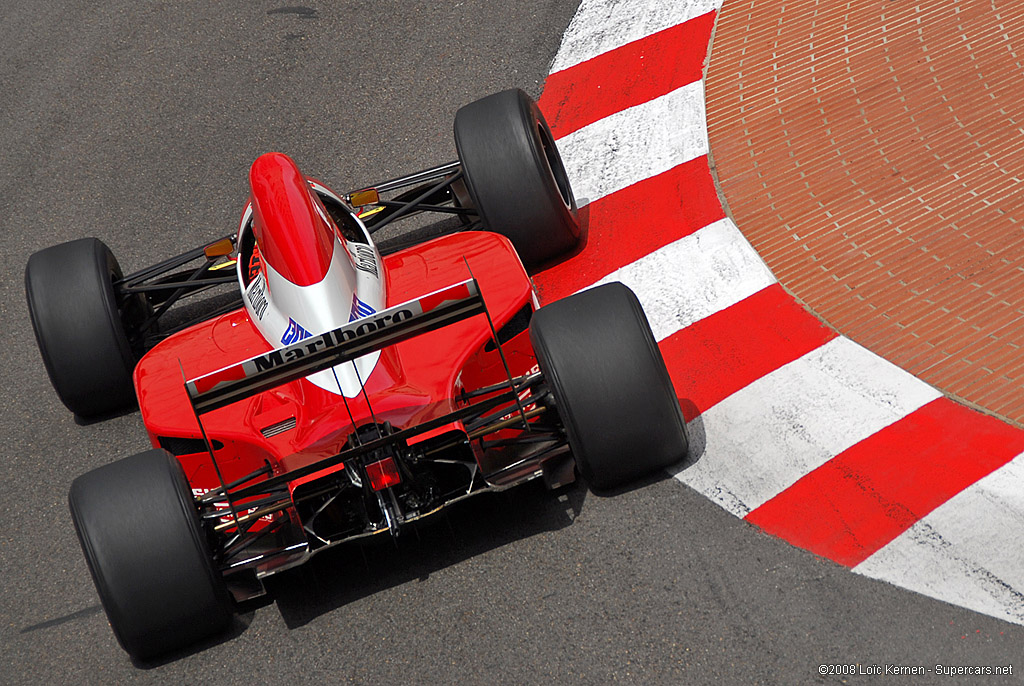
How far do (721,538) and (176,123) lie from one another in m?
5.56

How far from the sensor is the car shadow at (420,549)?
13.6 ft

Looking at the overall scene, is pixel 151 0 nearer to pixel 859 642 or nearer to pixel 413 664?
pixel 413 664

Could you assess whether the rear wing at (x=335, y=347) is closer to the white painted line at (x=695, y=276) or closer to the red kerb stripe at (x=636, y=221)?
the white painted line at (x=695, y=276)

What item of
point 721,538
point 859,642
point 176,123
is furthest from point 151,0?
point 859,642

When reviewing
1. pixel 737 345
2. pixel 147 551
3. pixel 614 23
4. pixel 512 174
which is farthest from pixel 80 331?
pixel 614 23

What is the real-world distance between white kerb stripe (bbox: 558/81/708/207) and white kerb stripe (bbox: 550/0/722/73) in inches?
34.2

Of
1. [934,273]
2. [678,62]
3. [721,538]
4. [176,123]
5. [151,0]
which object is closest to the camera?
[721,538]

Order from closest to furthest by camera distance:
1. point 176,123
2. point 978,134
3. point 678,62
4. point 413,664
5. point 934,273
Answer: point 413,664
point 934,273
point 978,134
point 678,62
point 176,123

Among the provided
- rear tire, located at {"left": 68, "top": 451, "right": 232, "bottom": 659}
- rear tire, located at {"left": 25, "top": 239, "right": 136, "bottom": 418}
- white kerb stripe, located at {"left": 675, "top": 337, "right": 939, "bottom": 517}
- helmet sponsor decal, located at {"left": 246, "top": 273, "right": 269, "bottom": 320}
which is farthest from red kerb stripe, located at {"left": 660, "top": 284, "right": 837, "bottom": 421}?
rear tire, located at {"left": 25, "top": 239, "right": 136, "bottom": 418}

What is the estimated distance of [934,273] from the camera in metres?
5.11

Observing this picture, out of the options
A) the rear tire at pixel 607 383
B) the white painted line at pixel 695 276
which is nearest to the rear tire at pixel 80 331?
the rear tire at pixel 607 383

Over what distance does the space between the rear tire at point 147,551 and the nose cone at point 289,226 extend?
3.63 feet

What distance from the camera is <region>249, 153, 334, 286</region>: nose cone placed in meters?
4.52

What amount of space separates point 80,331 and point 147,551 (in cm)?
188
